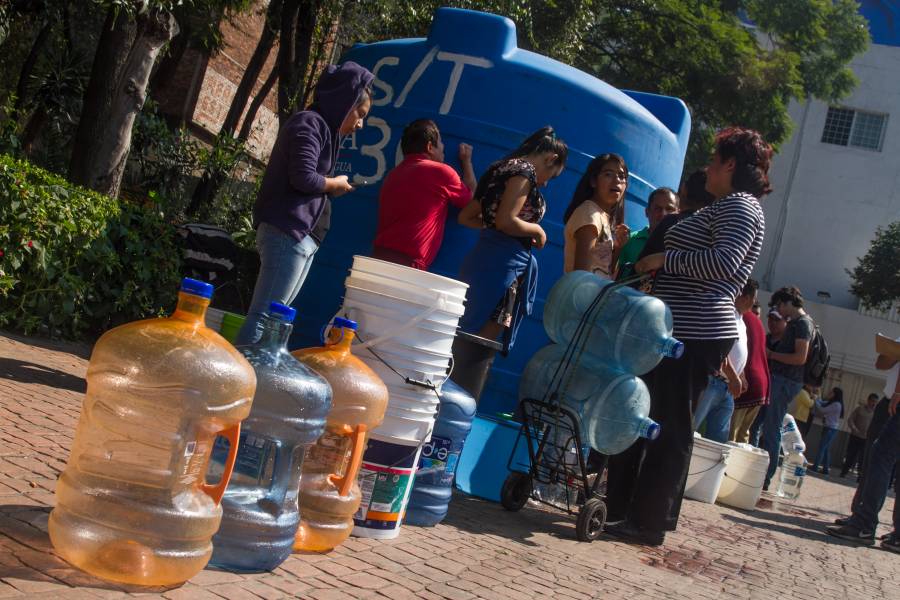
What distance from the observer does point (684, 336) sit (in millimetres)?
5445

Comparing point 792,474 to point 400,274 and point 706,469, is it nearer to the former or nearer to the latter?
Answer: point 706,469

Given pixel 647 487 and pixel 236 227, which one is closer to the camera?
pixel 647 487

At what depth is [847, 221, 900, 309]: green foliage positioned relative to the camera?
3033cm

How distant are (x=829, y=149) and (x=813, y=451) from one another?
1237 cm

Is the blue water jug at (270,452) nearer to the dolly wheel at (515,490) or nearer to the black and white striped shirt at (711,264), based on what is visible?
the dolly wheel at (515,490)

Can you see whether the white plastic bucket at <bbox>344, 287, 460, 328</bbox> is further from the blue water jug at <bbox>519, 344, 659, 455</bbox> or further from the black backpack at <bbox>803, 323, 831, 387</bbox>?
the black backpack at <bbox>803, 323, 831, 387</bbox>

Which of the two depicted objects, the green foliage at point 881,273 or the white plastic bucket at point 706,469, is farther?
the green foliage at point 881,273

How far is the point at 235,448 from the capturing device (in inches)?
117

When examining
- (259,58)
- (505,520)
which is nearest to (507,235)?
(505,520)

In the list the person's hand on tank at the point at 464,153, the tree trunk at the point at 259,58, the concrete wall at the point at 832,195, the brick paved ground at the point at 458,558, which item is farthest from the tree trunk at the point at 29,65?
the concrete wall at the point at 832,195

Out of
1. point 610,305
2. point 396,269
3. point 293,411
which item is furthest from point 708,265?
point 293,411

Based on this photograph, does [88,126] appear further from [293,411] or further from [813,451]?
[813,451]

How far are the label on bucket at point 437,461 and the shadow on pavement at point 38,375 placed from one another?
2.50 m

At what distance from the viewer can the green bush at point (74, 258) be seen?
6.96 m
